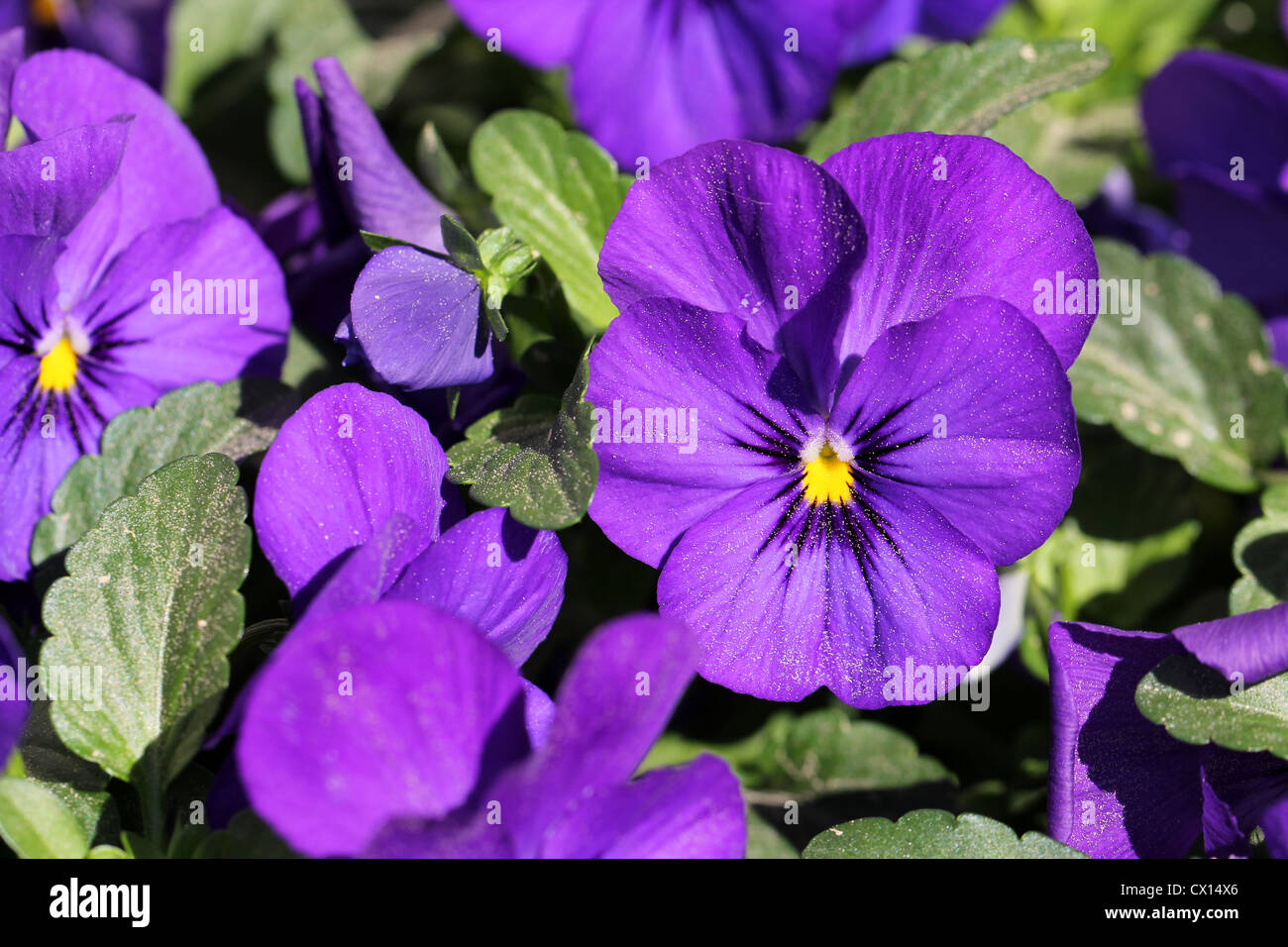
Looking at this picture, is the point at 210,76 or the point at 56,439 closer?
the point at 56,439

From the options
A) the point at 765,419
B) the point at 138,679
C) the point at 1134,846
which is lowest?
the point at 1134,846

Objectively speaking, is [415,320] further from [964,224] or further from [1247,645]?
[1247,645]

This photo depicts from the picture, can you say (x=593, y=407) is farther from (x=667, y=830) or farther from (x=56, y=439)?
(x=56, y=439)

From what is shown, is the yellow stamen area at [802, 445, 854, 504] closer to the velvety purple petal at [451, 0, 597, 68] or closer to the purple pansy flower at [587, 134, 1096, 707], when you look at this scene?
the purple pansy flower at [587, 134, 1096, 707]

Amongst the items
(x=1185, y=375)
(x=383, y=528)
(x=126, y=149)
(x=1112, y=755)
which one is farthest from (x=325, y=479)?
(x=1185, y=375)

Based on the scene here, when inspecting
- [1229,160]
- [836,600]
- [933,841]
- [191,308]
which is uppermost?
[1229,160]

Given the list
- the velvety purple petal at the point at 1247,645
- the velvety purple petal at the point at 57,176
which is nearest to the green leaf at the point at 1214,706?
the velvety purple petal at the point at 1247,645

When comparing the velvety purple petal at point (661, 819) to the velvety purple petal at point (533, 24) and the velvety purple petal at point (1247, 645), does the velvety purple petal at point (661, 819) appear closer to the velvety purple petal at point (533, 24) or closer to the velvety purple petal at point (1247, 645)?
the velvety purple petal at point (1247, 645)
